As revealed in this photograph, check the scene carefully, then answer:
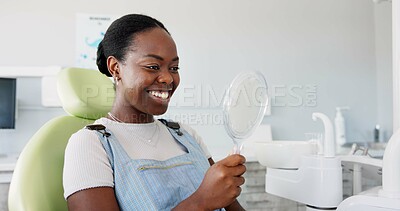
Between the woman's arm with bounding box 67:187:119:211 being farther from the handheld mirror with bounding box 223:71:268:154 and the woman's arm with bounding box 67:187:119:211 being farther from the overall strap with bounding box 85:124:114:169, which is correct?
the handheld mirror with bounding box 223:71:268:154

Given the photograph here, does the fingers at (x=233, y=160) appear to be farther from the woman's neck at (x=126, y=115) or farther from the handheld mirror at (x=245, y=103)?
the woman's neck at (x=126, y=115)

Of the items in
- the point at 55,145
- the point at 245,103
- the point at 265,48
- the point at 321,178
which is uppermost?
the point at 265,48

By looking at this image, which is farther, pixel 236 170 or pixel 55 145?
pixel 55 145

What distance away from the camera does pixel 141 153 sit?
944mm

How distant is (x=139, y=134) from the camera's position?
1.00 m

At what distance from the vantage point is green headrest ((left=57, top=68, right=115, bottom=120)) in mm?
1098

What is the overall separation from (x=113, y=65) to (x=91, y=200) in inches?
14.2

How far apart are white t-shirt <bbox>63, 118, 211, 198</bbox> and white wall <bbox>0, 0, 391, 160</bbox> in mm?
1035

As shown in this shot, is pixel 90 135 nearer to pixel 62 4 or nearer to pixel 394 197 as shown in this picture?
pixel 394 197

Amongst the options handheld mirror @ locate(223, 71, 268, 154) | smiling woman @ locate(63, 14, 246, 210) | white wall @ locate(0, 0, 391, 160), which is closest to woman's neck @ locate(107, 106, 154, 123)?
smiling woman @ locate(63, 14, 246, 210)

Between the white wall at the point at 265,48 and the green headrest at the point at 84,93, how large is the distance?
888 mm

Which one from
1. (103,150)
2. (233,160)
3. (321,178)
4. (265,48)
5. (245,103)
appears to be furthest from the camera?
(265,48)

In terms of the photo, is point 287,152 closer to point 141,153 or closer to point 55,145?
point 141,153

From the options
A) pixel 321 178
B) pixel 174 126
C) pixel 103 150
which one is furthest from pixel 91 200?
pixel 321 178
